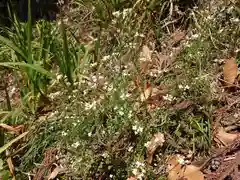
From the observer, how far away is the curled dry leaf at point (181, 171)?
2.47m

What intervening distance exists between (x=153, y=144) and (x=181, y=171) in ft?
0.64

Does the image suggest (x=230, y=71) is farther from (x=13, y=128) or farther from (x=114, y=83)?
(x=13, y=128)

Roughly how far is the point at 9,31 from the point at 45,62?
0.45 m

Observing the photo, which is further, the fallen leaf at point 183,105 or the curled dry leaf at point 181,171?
the fallen leaf at point 183,105

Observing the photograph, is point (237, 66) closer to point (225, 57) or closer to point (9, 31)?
point (225, 57)

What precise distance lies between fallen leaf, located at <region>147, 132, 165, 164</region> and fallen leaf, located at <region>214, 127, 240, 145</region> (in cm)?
30

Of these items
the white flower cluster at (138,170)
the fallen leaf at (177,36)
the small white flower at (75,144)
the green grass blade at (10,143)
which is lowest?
the white flower cluster at (138,170)

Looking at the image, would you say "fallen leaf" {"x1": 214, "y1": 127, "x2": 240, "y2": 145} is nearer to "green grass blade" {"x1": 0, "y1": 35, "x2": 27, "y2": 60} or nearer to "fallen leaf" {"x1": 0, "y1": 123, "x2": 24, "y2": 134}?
"fallen leaf" {"x1": 0, "y1": 123, "x2": 24, "y2": 134}

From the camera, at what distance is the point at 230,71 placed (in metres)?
2.75

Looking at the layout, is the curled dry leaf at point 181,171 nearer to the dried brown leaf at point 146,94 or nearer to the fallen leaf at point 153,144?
the fallen leaf at point 153,144

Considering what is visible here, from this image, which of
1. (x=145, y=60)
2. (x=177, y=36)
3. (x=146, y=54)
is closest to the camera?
(x=145, y=60)

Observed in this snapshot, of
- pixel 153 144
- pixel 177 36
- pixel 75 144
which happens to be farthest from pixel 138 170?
pixel 177 36

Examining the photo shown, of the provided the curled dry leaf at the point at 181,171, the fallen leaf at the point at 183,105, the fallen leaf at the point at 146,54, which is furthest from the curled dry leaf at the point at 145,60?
the curled dry leaf at the point at 181,171

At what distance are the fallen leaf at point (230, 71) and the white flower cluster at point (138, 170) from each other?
2.34 ft
